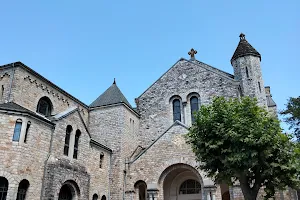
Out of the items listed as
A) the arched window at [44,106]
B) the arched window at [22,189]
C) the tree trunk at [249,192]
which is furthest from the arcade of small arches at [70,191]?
the tree trunk at [249,192]

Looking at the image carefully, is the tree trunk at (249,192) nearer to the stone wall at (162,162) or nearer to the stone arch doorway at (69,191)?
the stone wall at (162,162)

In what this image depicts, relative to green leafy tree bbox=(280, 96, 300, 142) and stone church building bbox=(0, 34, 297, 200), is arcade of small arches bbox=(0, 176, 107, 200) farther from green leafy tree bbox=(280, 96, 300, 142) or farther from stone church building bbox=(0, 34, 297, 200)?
green leafy tree bbox=(280, 96, 300, 142)

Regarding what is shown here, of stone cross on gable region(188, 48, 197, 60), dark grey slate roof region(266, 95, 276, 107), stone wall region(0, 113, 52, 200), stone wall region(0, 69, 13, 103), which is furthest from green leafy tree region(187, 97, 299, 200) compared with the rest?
dark grey slate roof region(266, 95, 276, 107)

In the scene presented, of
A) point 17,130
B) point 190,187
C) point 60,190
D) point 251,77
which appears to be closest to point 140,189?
point 190,187

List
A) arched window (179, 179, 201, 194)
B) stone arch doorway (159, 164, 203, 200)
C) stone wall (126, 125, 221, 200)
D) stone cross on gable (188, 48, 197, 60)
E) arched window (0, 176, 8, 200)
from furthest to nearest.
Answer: stone cross on gable (188, 48, 197, 60) → arched window (179, 179, 201, 194) → stone arch doorway (159, 164, 203, 200) → stone wall (126, 125, 221, 200) → arched window (0, 176, 8, 200)

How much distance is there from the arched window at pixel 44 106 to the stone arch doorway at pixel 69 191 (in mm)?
5564

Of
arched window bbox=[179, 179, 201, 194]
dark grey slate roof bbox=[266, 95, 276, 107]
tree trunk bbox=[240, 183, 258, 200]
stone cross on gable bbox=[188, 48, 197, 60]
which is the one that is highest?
stone cross on gable bbox=[188, 48, 197, 60]

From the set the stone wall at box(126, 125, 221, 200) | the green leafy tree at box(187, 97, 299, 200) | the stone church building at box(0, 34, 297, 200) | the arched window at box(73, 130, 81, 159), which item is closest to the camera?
the green leafy tree at box(187, 97, 299, 200)

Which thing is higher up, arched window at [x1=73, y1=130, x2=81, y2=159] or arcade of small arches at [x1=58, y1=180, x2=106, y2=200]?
arched window at [x1=73, y1=130, x2=81, y2=159]

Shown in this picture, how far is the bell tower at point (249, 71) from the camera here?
2246cm

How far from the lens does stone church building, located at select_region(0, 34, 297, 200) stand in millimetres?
13727

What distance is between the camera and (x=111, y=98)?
23.7 meters

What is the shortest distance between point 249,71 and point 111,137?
12.4 metres

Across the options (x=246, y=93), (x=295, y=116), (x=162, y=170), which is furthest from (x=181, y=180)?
(x=295, y=116)
